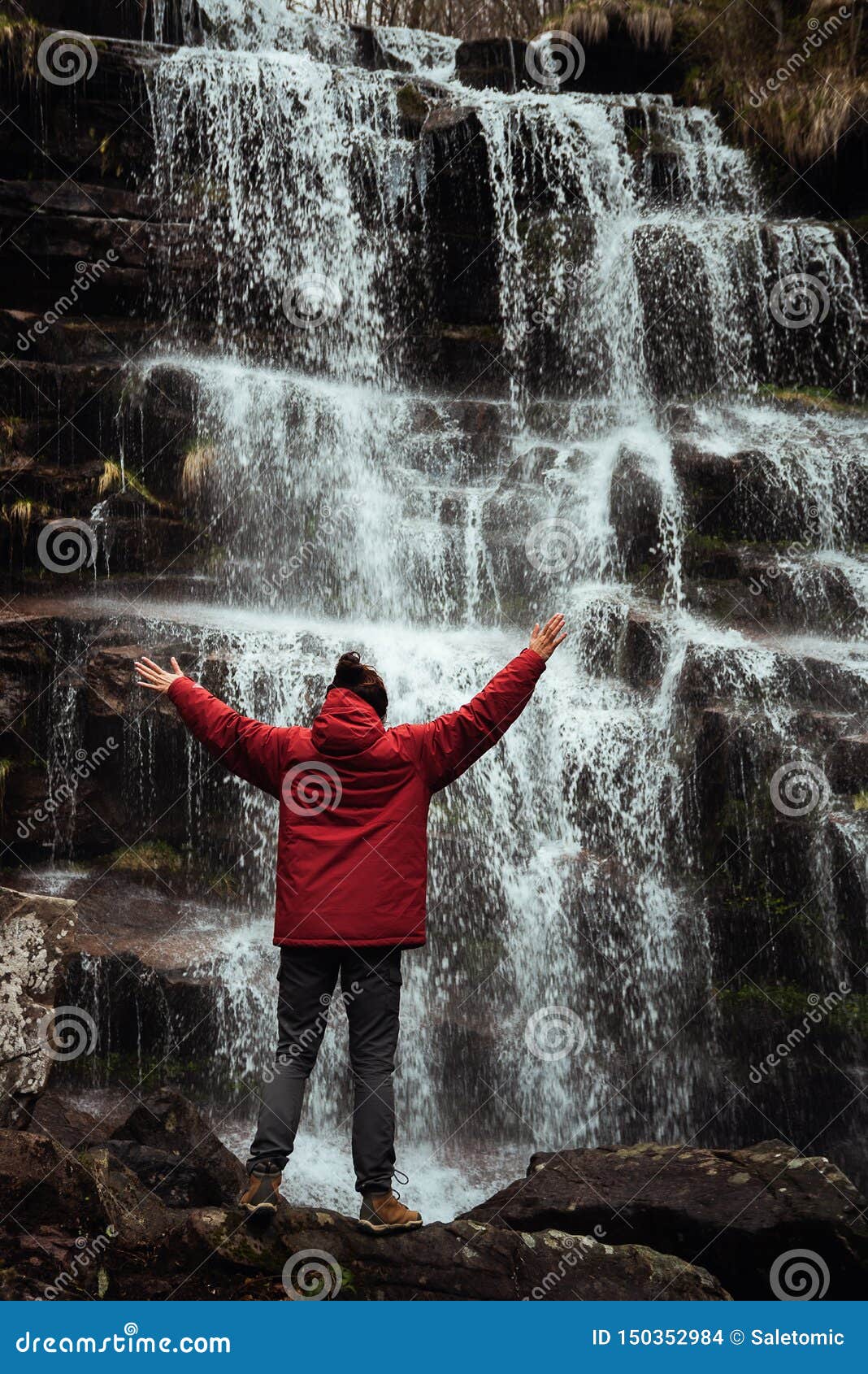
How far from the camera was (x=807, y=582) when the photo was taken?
1053 centimetres

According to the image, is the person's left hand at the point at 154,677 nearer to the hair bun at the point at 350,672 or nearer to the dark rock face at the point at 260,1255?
the hair bun at the point at 350,672

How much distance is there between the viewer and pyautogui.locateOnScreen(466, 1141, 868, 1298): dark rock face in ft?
17.8

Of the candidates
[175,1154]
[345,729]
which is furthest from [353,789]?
[175,1154]

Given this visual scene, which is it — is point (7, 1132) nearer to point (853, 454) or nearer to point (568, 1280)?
point (568, 1280)

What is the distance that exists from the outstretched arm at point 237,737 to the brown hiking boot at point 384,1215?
60.8 inches

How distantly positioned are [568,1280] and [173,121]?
502 inches

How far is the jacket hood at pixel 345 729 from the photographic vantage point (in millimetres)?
4598

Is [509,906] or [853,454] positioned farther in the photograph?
[853,454]

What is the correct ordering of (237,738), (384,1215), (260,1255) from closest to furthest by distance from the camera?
(260,1255) → (384,1215) → (237,738)

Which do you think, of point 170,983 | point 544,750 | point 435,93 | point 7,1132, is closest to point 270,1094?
point 7,1132

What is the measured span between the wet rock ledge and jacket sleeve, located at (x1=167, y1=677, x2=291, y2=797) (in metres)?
1.60

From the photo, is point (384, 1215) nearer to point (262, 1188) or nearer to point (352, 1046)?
point (262, 1188)

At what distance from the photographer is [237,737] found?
4.79 m

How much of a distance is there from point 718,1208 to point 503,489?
25.7ft
